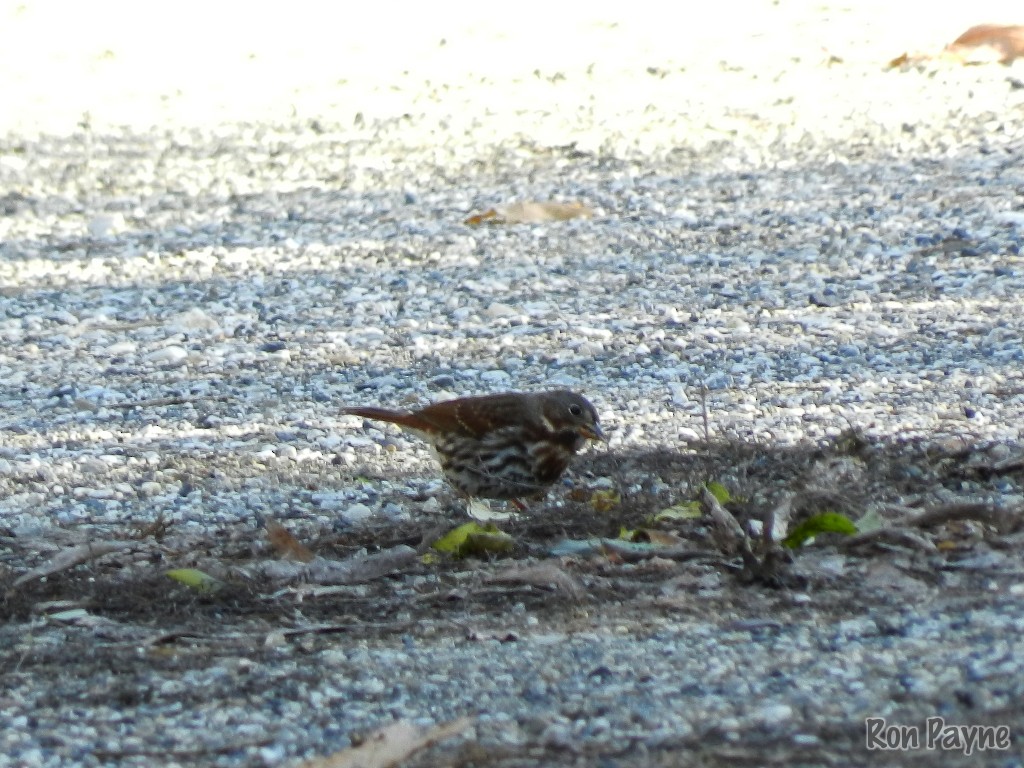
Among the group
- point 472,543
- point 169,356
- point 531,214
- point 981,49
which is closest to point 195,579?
point 472,543

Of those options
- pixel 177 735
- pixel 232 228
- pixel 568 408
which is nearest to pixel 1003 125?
pixel 232 228

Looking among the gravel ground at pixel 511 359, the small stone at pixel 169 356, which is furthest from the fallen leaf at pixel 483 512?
the small stone at pixel 169 356

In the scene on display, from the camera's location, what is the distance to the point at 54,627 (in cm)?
481

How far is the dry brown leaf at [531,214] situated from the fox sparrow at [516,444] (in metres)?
4.67

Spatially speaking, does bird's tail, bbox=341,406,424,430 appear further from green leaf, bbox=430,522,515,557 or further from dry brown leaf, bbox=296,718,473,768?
dry brown leaf, bbox=296,718,473,768

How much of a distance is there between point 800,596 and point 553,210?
673 cm

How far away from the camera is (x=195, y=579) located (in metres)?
5.08

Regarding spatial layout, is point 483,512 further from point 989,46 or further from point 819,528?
point 989,46

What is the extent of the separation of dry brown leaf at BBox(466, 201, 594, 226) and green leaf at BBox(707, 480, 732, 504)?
5259 mm

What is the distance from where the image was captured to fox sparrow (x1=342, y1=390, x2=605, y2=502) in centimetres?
632
